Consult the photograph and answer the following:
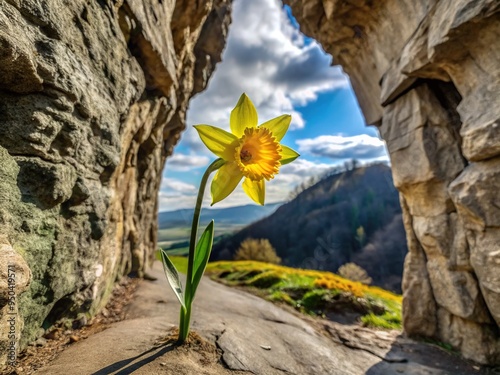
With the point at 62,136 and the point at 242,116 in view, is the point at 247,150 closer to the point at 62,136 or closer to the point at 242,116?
the point at 242,116

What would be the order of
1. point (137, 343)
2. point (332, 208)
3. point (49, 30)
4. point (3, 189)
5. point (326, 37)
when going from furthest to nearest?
point (332, 208) < point (326, 37) < point (137, 343) < point (49, 30) < point (3, 189)

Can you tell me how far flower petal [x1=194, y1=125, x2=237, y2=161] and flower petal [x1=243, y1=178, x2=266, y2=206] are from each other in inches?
12.2

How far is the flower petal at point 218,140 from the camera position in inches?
81.2

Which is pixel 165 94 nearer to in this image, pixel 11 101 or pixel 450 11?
pixel 11 101

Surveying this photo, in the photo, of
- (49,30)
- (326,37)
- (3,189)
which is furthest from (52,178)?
(326,37)

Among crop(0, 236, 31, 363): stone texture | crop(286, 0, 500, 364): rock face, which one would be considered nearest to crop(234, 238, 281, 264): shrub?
crop(286, 0, 500, 364): rock face

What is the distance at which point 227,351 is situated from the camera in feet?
8.29

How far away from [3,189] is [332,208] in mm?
70411

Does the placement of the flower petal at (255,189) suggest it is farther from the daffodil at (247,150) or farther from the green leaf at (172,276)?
the green leaf at (172,276)

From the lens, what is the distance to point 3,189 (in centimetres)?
181

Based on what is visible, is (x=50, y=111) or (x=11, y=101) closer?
(x=11, y=101)

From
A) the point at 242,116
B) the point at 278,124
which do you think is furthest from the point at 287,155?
the point at 242,116

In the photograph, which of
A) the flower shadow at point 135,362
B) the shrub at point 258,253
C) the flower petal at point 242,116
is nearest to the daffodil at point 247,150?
the flower petal at point 242,116

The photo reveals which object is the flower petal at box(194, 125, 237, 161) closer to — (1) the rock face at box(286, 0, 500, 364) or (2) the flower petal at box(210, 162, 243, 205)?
(2) the flower petal at box(210, 162, 243, 205)
